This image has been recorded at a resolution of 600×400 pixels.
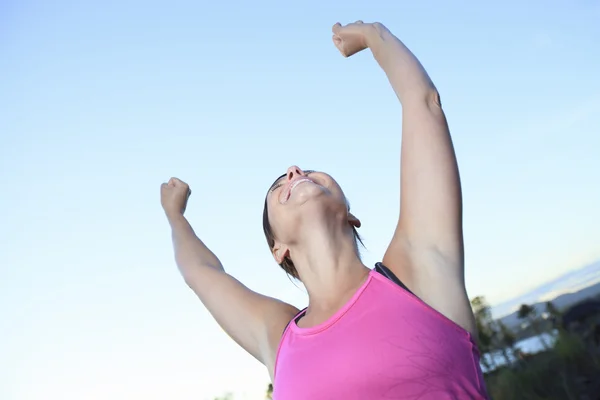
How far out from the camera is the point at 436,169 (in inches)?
63.8

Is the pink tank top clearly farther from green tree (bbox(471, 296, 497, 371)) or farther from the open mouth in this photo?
green tree (bbox(471, 296, 497, 371))

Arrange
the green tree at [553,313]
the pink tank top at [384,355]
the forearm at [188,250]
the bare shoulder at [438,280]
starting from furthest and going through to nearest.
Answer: the green tree at [553,313], the forearm at [188,250], the bare shoulder at [438,280], the pink tank top at [384,355]

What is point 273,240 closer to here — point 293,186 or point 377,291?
point 293,186

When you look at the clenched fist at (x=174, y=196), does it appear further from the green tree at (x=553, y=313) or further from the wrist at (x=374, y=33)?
the green tree at (x=553, y=313)

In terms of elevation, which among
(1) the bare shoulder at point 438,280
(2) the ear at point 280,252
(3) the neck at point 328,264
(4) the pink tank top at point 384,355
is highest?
(2) the ear at point 280,252

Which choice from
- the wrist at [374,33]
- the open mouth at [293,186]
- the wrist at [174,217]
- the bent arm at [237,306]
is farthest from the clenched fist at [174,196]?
the wrist at [374,33]

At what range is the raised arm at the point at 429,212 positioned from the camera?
1.56 m

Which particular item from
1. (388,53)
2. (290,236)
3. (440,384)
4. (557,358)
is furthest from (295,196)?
(557,358)

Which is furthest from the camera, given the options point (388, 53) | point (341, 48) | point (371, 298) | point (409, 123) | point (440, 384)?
point (341, 48)

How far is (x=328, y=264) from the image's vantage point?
1713 mm

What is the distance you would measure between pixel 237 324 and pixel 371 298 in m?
0.52

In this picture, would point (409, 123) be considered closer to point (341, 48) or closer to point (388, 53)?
point (388, 53)

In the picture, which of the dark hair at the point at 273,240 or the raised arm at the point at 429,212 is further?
the dark hair at the point at 273,240

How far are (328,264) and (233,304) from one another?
0.38 m
